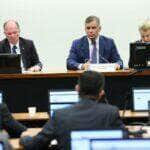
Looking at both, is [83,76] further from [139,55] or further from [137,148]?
[139,55]

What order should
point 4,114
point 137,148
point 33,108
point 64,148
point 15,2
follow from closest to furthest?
point 137,148
point 64,148
point 4,114
point 33,108
point 15,2

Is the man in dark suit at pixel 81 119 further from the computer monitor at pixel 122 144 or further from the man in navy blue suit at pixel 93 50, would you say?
the man in navy blue suit at pixel 93 50

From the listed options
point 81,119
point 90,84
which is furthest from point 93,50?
point 81,119

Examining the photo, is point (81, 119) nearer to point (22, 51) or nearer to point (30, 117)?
point (30, 117)

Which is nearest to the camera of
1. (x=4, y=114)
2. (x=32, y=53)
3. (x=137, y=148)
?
(x=137, y=148)

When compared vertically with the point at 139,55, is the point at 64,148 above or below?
below

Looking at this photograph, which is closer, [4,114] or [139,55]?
[4,114]

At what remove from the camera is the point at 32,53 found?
7.75 meters

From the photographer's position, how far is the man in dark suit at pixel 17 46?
7.49 meters

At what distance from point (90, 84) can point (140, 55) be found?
2199 millimetres

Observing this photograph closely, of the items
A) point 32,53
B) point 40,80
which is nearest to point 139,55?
point 40,80

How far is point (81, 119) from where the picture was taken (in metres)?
4.20

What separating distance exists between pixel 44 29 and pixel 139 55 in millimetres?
3076

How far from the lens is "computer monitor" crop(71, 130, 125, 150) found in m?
3.95
